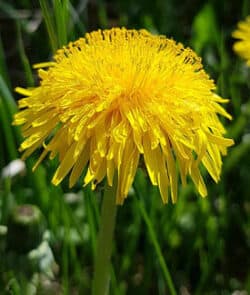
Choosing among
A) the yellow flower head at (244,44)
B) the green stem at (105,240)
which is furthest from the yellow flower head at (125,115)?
the yellow flower head at (244,44)

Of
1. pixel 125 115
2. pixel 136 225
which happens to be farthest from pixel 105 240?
pixel 136 225

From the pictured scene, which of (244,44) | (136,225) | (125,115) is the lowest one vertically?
(136,225)

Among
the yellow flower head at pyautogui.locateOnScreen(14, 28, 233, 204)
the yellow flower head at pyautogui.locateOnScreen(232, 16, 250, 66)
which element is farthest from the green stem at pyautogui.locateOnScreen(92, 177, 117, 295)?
the yellow flower head at pyautogui.locateOnScreen(232, 16, 250, 66)

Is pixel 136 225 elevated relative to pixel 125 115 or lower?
lower

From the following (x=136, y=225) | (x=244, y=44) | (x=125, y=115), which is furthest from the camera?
(x=244, y=44)

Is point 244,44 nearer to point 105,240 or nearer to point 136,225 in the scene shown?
point 136,225

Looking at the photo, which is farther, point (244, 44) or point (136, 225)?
point (244, 44)
